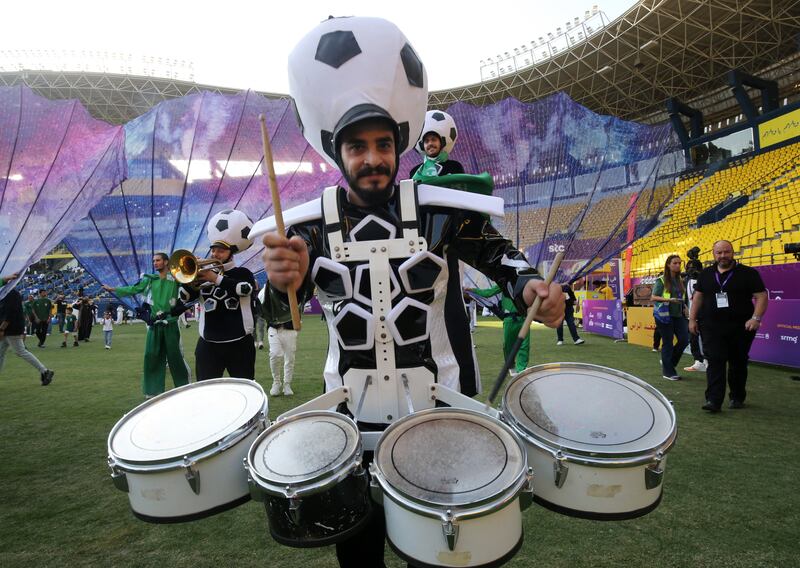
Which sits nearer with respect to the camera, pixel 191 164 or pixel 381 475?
pixel 381 475

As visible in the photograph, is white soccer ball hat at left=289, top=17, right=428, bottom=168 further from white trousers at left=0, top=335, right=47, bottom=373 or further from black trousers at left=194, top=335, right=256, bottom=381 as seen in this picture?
white trousers at left=0, top=335, right=47, bottom=373

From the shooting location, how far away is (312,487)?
1112mm

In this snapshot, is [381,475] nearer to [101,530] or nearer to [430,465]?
[430,465]

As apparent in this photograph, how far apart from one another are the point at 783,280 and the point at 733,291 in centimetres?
423

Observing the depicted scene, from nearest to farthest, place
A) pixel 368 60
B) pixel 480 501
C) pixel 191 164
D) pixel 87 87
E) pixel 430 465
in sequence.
Answer: pixel 480 501 < pixel 430 465 < pixel 368 60 < pixel 191 164 < pixel 87 87

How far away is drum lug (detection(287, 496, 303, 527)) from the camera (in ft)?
3.70

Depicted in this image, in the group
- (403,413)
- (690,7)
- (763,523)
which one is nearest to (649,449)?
(403,413)

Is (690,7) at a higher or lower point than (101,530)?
higher

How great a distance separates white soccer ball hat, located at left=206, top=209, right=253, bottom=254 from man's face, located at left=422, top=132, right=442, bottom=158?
2.33 metres

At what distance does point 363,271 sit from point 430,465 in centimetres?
64

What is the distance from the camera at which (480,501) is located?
3.39 feet

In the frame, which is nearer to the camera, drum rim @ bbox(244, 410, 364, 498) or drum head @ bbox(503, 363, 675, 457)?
drum rim @ bbox(244, 410, 364, 498)

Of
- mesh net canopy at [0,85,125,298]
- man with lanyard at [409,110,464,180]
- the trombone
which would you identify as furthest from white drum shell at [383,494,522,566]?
mesh net canopy at [0,85,125,298]

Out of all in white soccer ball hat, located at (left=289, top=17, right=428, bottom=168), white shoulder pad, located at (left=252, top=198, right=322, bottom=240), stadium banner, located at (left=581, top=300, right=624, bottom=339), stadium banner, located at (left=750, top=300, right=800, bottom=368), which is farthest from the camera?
stadium banner, located at (left=581, top=300, right=624, bottom=339)
